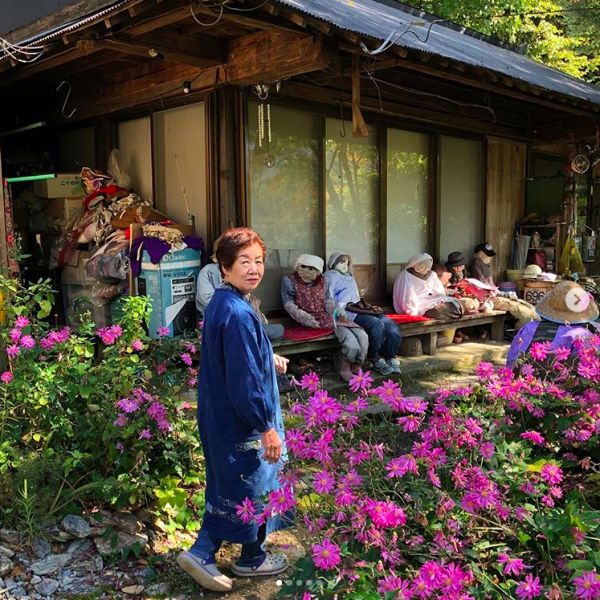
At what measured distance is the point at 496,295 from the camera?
8.47 metres

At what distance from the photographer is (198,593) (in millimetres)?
3031

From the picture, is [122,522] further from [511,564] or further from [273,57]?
[273,57]

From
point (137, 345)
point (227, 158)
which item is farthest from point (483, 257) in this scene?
point (137, 345)

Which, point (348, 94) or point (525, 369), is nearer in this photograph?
point (525, 369)

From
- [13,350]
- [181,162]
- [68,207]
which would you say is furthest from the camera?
[68,207]

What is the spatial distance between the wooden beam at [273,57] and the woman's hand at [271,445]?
10.4 ft

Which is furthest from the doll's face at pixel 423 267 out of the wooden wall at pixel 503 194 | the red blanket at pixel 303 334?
the wooden wall at pixel 503 194

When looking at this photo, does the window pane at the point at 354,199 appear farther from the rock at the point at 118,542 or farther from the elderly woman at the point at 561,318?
the rock at the point at 118,542

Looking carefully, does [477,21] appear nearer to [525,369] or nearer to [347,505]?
[525,369]

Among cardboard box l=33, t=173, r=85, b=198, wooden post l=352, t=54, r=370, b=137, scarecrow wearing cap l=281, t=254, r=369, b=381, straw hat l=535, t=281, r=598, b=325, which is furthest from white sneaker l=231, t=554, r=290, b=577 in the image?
cardboard box l=33, t=173, r=85, b=198

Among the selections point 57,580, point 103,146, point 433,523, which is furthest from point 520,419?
point 103,146

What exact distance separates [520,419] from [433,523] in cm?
97

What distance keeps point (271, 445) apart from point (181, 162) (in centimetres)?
446

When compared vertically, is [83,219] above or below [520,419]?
above
